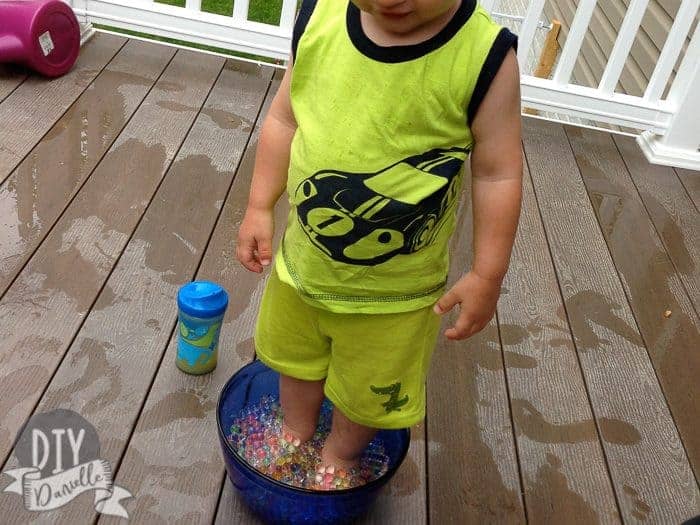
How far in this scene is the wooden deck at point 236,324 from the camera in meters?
1.65

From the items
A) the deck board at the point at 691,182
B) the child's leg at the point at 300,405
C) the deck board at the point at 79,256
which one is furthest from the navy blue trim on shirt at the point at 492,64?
the deck board at the point at 691,182

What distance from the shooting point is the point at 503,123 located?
1.11m

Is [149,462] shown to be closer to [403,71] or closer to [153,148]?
[403,71]

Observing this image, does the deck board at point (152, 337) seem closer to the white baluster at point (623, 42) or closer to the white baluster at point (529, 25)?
the white baluster at point (529, 25)

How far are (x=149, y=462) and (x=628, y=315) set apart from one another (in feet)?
4.70

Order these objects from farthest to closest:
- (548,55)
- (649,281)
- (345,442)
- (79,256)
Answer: (548,55) < (649,281) < (79,256) < (345,442)

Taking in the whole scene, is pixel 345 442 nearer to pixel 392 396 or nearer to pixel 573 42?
pixel 392 396

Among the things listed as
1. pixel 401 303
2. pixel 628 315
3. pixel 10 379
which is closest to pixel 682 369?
pixel 628 315

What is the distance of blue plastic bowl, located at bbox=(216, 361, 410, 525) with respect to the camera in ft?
4.40

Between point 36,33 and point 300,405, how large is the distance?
2.05m

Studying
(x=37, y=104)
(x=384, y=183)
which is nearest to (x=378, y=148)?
(x=384, y=183)

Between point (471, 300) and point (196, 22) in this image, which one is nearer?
point (471, 300)

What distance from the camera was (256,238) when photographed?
1.38 metres

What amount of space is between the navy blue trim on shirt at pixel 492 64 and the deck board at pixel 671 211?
161 centimetres
